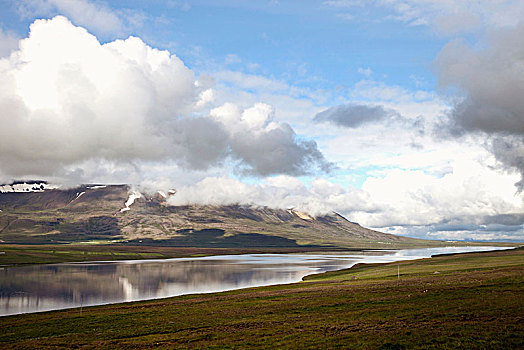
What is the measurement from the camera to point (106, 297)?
95750 mm

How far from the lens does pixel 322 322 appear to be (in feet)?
134

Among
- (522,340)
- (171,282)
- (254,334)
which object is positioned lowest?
(171,282)

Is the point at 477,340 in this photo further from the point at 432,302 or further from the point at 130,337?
the point at 130,337

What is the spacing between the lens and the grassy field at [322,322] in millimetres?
31219

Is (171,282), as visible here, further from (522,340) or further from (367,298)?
(522,340)

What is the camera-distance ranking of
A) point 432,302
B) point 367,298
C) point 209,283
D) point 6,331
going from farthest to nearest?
point 209,283
point 367,298
point 6,331
point 432,302

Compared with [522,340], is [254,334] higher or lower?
lower

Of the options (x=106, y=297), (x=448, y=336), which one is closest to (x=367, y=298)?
(x=448, y=336)

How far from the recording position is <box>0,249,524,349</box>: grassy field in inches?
1229

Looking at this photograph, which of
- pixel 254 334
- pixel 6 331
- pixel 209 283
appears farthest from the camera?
pixel 209 283

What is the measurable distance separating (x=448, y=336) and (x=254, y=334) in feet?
53.7

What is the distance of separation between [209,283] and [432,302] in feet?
289

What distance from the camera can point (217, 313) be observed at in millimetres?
53812

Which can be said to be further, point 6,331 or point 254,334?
point 6,331
